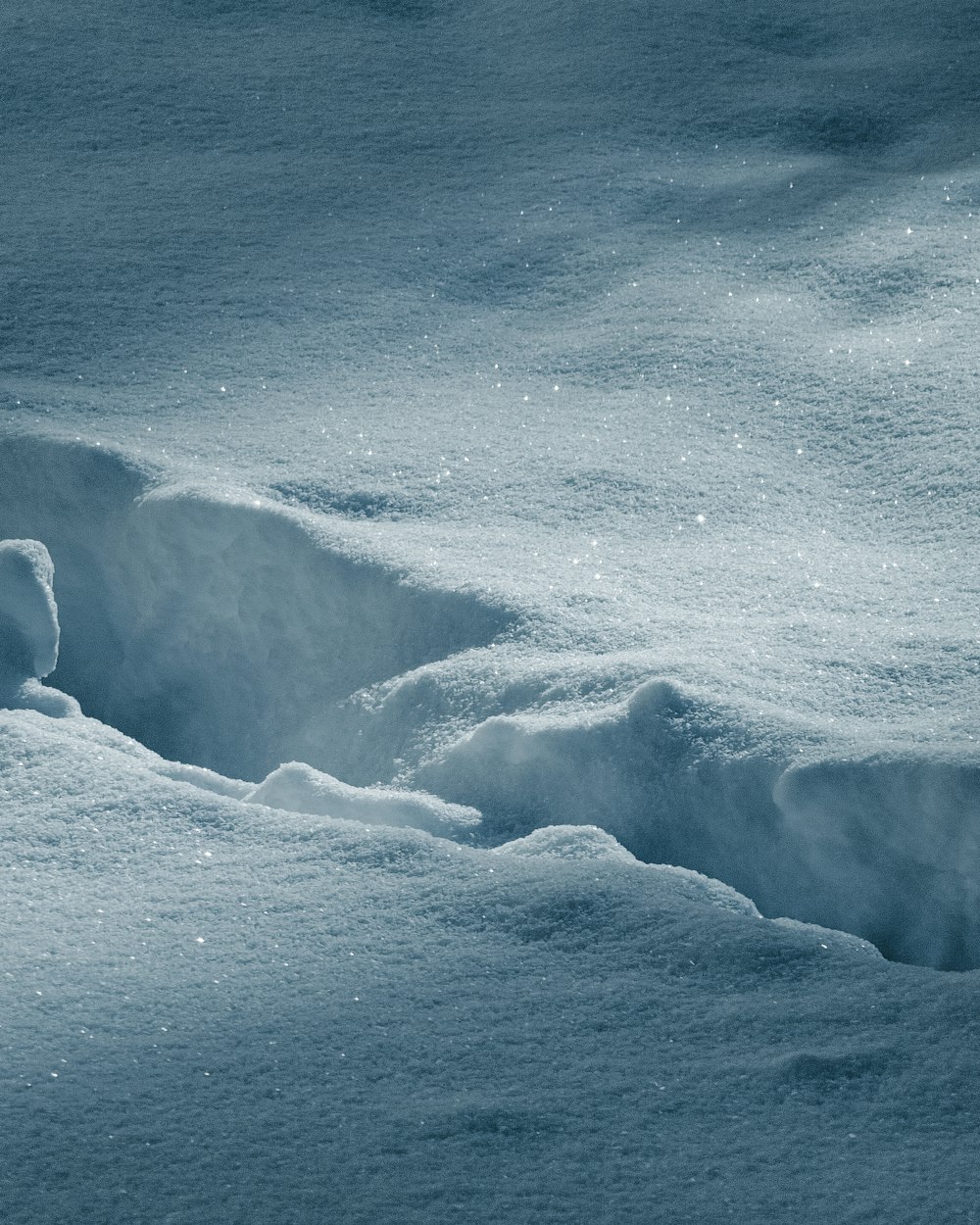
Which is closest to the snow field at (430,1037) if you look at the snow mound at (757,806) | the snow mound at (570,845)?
the snow mound at (570,845)

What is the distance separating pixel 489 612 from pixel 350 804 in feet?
1.11

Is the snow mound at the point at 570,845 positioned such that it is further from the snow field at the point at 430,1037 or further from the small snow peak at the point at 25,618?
the small snow peak at the point at 25,618

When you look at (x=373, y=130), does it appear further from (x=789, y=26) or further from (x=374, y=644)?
(x=374, y=644)

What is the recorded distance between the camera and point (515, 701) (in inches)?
62.2

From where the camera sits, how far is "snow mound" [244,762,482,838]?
4.79 feet

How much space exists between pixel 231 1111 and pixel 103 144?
7.78ft

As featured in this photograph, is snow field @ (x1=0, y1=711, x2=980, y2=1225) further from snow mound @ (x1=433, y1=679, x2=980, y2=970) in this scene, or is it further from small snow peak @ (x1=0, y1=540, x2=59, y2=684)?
small snow peak @ (x1=0, y1=540, x2=59, y2=684)

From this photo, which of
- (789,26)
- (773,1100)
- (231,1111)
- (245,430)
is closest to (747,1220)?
(773,1100)

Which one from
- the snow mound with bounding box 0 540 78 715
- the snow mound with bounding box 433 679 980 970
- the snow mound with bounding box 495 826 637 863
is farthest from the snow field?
the snow mound with bounding box 0 540 78 715

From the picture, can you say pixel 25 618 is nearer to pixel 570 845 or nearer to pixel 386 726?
pixel 386 726

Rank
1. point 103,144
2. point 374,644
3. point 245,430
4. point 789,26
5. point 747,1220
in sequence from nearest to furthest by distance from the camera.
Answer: point 747,1220, point 374,644, point 245,430, point 103,144, point 789,26

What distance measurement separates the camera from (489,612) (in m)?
1.70

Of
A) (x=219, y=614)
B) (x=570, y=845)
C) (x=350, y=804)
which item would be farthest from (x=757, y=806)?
(x=219, y=614)

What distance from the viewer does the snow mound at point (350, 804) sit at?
1.46m
